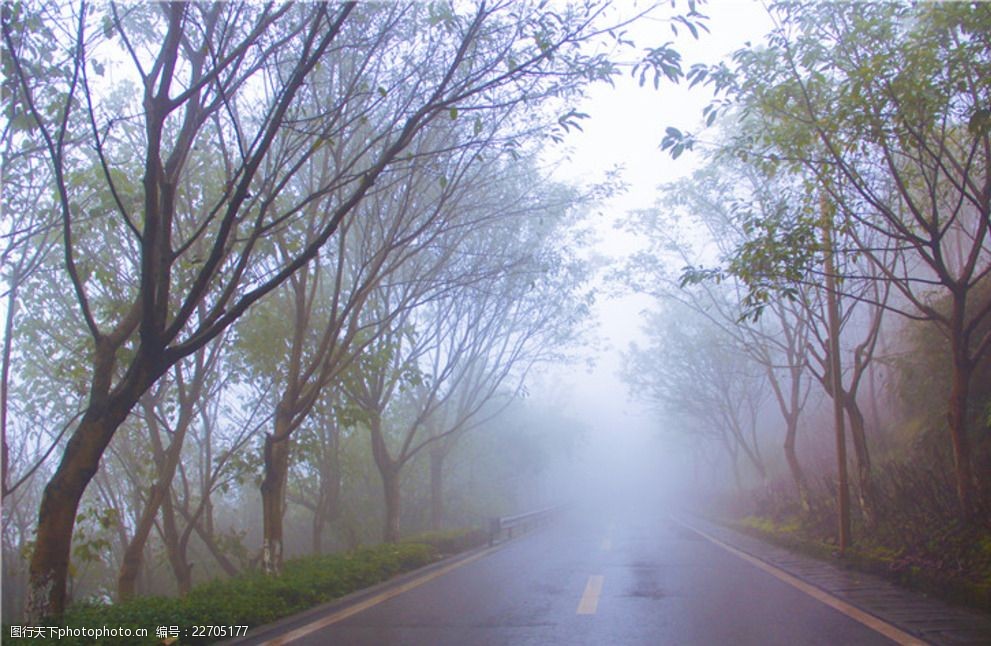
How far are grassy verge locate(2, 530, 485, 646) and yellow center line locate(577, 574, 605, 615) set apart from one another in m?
3.14

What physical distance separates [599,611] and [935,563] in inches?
164

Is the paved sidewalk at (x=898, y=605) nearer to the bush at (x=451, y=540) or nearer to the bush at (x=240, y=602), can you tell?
the bush at (x=240, y=602)

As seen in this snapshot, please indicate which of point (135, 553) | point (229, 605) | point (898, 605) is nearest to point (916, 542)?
point (898, 605)

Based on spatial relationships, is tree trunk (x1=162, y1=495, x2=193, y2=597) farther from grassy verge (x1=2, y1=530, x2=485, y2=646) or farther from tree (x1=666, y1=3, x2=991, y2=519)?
tree (x1=666, y1=3, x2=991, y2=519)

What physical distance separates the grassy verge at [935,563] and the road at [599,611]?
131cm

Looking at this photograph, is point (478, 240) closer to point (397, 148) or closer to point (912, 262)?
point (397, 148)

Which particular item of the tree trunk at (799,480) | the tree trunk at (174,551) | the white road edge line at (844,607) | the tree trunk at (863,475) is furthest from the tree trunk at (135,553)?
the tree trunk at (799,480)

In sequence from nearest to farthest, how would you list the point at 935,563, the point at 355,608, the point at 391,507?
the point at 355,608 → the point at 935,563 → the point at 391,507

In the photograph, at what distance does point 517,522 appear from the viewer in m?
25.8

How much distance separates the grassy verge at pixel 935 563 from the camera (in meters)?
7.95

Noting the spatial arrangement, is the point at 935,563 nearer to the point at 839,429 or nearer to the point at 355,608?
the point at 839,429

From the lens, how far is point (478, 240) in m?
17.4

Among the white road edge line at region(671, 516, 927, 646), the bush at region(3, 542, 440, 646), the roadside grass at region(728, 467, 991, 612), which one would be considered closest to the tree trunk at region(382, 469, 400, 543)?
the bush at region(3, 542, 440, 646)

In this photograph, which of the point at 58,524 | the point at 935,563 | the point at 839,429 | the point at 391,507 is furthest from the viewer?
the point at 391,507
